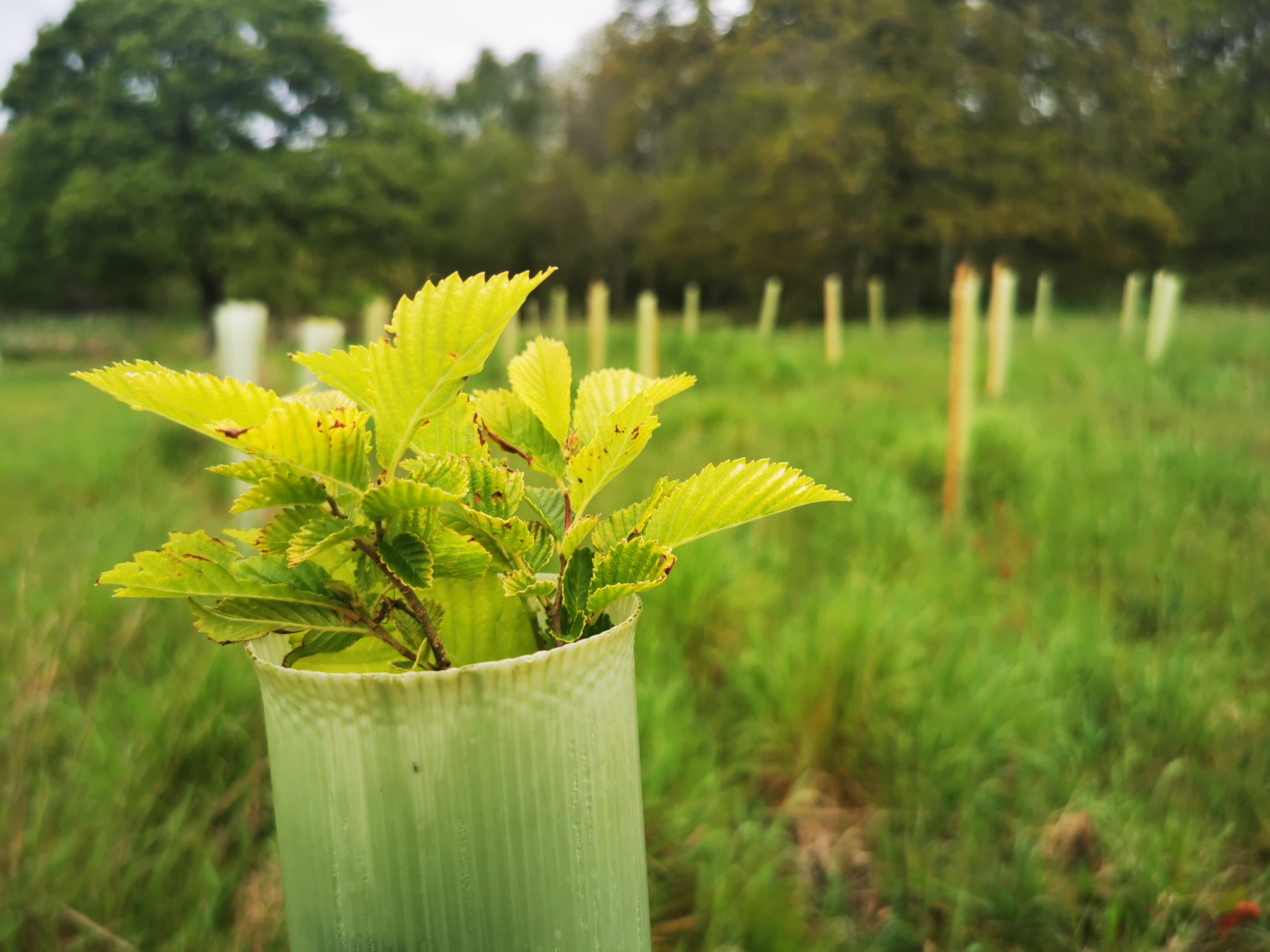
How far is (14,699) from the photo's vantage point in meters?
1.57

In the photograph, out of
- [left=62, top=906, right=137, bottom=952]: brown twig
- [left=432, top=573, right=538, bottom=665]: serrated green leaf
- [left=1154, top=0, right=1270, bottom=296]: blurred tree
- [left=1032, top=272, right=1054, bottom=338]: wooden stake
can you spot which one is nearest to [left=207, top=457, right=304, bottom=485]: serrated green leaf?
[left=432, top=573, right=538, bottom=665]: serrated green leaf

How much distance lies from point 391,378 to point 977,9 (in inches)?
838

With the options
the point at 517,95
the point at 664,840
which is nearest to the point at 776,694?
the point at 664,840

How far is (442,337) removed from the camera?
12.8 inches

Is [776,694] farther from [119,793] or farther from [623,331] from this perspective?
[623,331]

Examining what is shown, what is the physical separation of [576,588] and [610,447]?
0.07 metres

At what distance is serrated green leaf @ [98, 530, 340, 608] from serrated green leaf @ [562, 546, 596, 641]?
0.38ft

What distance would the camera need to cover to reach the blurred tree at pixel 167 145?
699 inches

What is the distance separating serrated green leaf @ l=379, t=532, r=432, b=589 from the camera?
361 mm

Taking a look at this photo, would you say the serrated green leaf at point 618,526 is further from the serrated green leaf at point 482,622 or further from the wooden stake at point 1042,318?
the wooden stake at point 1042,318

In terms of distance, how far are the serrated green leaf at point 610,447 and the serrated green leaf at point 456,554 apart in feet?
0.17

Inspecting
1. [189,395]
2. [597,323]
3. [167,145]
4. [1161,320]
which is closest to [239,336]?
[189,395]

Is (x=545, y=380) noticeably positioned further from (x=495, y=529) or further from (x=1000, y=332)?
(x=1000, y=332)

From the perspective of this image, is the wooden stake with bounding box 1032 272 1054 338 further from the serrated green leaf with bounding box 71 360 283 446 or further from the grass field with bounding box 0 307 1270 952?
the serrated green leaf with bounding box 71 360 283 446
